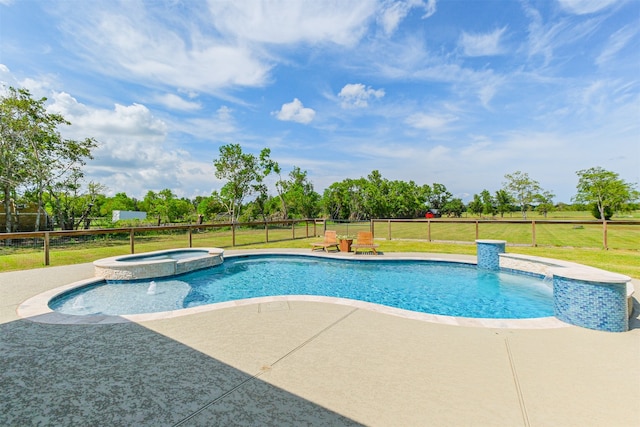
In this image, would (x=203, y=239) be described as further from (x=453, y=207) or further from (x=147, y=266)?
(x=453, y=207)

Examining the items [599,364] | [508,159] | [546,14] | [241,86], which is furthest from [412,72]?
[599,364]

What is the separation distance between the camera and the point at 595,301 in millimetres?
3484

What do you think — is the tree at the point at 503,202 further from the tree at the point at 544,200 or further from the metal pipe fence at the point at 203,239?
the metal pipe fence at the point at 203,239

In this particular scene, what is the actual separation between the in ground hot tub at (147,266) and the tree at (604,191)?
141 ft

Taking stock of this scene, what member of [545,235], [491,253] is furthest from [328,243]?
[545,235]

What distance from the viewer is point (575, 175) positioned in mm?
36469

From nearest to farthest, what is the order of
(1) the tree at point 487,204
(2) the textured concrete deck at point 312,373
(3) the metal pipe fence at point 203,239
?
(2) the textured concrete deck at point 312,373 → (3) the metal pipe fence at point 203,239 → (1) the tree at point 487,204

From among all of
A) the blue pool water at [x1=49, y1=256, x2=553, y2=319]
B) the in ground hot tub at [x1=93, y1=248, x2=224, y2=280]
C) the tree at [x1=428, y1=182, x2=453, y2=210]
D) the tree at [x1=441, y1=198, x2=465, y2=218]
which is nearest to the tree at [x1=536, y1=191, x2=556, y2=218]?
the tree at [x1=441, y1=198, x2=465, y2=218]

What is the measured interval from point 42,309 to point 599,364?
6.92 meters

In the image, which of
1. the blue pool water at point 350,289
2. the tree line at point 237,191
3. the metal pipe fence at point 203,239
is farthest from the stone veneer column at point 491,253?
the tree line at point 237,191

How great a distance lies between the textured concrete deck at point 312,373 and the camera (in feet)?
6.18

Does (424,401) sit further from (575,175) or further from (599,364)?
(575,175)

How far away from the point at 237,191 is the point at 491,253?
85.7 ft

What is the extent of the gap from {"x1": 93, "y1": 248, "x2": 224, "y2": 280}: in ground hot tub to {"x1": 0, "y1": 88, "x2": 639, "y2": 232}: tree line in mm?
14788
